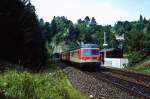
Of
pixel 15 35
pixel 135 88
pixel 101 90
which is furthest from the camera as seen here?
pixel 15 35

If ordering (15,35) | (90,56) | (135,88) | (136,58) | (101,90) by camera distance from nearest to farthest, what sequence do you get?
(101,90) → (135,88) → (15,35) → (90,56) → (136,58)

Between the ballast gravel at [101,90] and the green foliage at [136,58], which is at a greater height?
the green foliage at [136,58]

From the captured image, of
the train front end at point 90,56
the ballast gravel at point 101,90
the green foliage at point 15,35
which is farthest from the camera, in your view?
the train front end at point 90,56

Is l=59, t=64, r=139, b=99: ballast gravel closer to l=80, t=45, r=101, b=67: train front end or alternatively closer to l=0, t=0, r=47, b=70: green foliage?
l=0, t=0, r=47, b=70: green foliage

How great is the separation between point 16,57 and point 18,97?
2248 cm

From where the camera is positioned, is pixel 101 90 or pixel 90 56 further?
pixel 90 56

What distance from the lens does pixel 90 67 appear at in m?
47.2

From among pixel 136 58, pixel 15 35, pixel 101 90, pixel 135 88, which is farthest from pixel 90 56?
pixel 101 90

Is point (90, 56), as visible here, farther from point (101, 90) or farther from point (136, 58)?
point (101, 90)

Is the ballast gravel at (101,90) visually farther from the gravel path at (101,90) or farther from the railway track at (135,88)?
the railway track at (135,88)

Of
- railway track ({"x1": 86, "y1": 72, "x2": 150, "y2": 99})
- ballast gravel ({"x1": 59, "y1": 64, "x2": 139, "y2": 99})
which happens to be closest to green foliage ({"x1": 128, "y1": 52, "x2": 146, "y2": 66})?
railway track ({"x1": 86, "y1": 72, "x2": 150, "y2": 99})

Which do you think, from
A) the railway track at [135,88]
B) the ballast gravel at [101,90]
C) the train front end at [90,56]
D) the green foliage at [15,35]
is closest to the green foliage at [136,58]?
the train front end at [90,56]

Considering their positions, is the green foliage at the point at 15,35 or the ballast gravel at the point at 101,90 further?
the green foliage at the point at 15,35

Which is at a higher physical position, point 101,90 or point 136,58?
point 136,58
